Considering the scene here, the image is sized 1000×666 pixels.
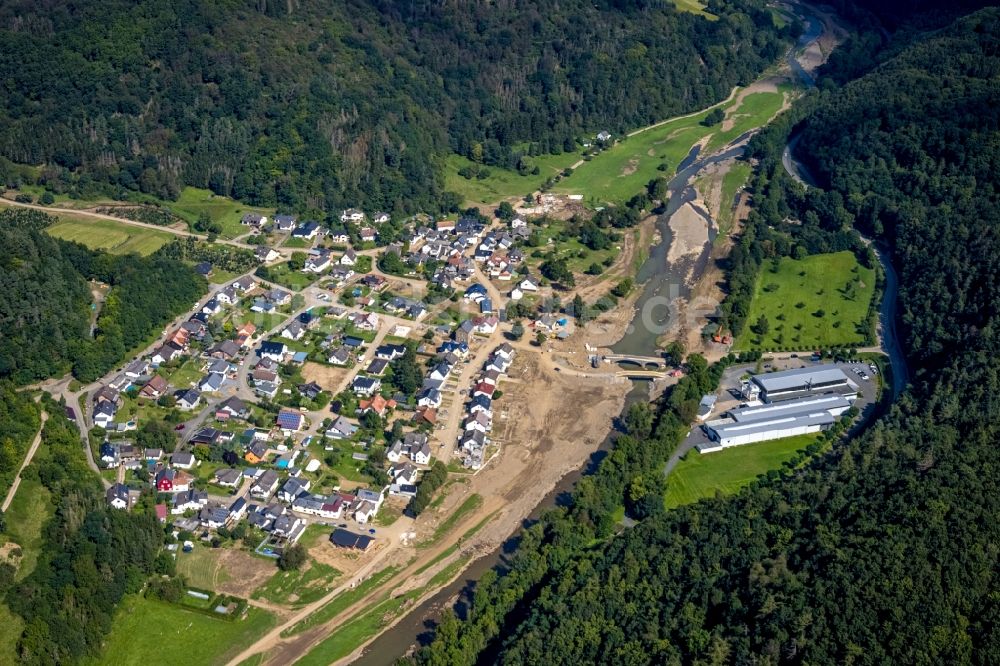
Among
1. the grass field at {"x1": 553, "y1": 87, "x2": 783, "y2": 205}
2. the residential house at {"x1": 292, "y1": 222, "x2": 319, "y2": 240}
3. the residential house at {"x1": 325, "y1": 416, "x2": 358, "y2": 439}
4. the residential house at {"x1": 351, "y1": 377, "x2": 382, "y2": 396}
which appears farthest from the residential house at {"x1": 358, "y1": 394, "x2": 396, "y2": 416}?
the grass field at {"x1": 553, "y1": 87, "x2": 783, "y2": 205}

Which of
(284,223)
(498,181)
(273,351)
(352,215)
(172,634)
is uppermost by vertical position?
(284,223)

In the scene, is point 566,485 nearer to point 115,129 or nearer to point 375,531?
point 375,531

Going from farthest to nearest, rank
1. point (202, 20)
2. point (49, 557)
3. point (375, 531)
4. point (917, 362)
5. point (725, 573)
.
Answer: point (202, 20)
point (917, 362)
point (375, 531)
point (49, 557)
point (725, 573)

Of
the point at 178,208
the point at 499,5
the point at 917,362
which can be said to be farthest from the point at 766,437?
the point at 499,5

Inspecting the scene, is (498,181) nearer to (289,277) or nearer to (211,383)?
(289,277)

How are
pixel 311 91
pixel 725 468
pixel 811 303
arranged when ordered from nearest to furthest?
pixel 725 468, pixel 811 303, pixel 311 91

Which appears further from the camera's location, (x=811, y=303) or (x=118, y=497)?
(x=811, y=303)

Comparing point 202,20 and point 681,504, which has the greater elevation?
point 202,20

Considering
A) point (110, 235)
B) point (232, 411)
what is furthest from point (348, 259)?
point (232, 411)
